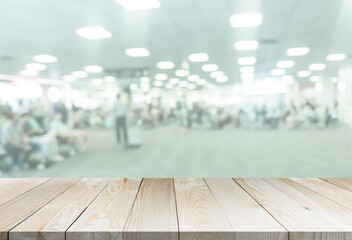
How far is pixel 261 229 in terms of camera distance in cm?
74

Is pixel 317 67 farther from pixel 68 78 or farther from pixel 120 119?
pixel 68 78

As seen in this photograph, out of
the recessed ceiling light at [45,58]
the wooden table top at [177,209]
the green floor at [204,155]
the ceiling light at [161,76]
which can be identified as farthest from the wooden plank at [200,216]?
the recessed ceiling light at [45,58]

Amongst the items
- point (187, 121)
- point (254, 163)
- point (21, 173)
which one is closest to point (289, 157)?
point (254, 163)

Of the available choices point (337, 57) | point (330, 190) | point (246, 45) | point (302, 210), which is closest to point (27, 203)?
point (302, 210)

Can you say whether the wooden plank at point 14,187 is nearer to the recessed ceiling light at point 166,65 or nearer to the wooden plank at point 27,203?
the wooden plank at point 27,203

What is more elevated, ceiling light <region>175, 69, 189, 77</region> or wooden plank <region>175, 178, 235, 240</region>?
ceiling light <region>175, 69, 189, 77</region>

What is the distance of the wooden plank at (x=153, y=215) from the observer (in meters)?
0.73

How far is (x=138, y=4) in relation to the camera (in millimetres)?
→ 1986

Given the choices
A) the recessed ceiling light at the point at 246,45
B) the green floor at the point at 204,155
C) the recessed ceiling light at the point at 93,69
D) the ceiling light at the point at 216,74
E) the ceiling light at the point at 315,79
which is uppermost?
the recessed ceiling light at the point at 246,45

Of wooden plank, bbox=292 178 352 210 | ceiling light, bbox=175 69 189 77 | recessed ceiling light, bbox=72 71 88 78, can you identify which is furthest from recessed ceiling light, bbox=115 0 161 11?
wooden plank, bbox=292 178 352 210

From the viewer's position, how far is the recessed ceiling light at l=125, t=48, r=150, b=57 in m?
2.13

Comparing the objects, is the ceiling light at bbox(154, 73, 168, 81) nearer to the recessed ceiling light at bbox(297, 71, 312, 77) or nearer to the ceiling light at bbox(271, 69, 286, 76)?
the ceiling light at bbox(271, 69, 286, 76)

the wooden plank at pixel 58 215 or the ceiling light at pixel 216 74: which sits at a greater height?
the ceiling light at pixel 216 74

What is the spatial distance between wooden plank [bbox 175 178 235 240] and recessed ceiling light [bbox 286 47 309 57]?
4.58 feet
